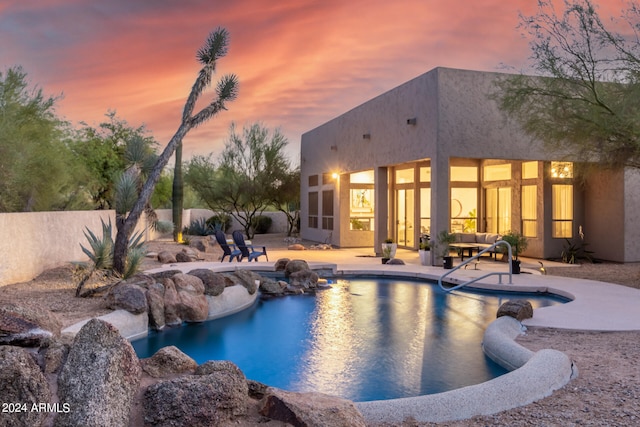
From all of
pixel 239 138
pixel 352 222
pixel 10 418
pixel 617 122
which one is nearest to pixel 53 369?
pixel 10 418

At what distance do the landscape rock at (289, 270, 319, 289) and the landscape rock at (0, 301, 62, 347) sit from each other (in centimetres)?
767

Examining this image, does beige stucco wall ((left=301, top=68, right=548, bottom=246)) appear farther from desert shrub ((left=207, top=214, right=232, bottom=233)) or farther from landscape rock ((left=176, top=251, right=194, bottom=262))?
desert shrub ((left=207, top=214, right=232, bottom=233))

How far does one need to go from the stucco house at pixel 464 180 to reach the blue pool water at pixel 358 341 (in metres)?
4.44

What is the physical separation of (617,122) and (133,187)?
9.70 metres

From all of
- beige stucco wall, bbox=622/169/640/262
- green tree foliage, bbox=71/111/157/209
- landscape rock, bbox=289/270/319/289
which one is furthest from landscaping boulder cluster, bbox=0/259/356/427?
green tree foliage, bbox=71/111/157/209

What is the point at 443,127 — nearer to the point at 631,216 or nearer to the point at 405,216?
the point at 405,216

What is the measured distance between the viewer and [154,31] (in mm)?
14203

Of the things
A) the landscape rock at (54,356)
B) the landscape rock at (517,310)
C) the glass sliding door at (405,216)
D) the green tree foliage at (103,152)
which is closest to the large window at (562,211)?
the glass sliding door at (405,216)

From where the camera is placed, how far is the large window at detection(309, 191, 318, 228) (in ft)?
76.1

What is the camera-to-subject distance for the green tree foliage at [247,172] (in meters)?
25.9

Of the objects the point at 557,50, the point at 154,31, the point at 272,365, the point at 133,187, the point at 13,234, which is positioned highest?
the point at 154,31

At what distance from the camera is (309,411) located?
3275mm

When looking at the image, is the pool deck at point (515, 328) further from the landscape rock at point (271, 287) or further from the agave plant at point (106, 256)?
the agave plant at point (106, 256)

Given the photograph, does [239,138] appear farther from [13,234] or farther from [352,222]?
[13,234]
